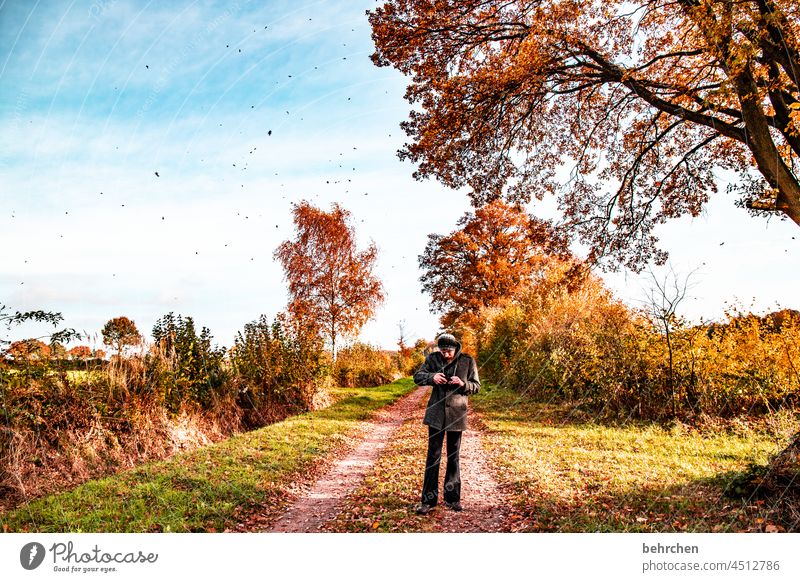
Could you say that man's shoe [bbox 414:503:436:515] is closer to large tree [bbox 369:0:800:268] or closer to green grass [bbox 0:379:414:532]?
green grass [bbox 0:379:414:532]

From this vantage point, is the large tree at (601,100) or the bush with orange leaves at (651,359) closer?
the large tree at (601,100)

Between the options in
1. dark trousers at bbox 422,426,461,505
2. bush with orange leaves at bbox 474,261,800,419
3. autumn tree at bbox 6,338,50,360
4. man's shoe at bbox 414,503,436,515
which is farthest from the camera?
bush with orange leaves at bbox 474,261,800,419

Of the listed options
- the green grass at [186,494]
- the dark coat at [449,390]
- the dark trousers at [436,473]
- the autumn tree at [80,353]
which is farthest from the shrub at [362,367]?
the dark coat at [449,390]

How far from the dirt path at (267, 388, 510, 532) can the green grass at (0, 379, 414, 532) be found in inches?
15.9

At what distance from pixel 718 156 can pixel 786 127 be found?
2294mm

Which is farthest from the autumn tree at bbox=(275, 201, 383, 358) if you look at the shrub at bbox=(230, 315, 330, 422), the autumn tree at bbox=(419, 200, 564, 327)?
the autumn tree at bbox=(419, 200, 564, 327)

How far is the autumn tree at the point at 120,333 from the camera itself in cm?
560

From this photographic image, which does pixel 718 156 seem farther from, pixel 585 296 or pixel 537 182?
pixel 585 296

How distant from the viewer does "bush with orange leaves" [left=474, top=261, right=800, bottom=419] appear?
8289mm

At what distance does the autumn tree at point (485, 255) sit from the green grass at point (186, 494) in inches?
171

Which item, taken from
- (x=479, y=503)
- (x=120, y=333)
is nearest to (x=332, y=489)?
(x=479, y=503)

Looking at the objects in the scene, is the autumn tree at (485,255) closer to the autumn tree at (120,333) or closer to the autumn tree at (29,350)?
the autumn tree at (120,333)

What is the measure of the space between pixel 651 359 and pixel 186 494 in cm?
862

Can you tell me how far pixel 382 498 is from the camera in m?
5.07
